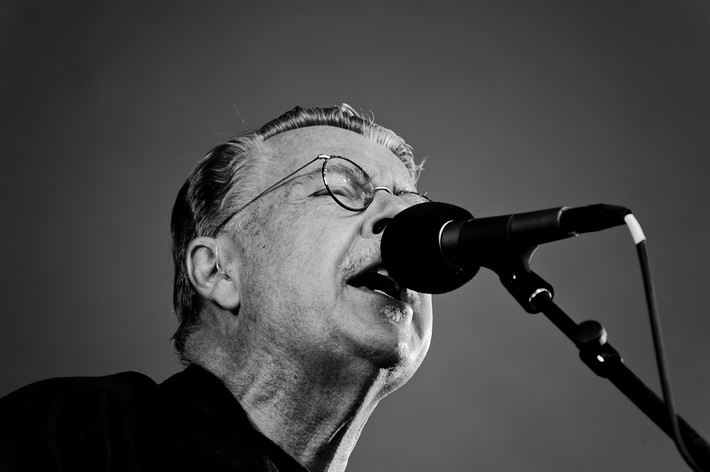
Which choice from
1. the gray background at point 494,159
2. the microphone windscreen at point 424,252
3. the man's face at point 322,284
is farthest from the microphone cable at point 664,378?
the gray background at point 494,159

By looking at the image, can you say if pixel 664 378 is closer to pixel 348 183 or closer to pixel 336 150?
pixel 348 183

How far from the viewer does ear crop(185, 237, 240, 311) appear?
6.91 ft

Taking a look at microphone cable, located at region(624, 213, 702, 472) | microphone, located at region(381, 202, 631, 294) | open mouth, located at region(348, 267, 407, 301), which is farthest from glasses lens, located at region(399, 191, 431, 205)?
microphone cable, located at region(624, 213, 702, 472)

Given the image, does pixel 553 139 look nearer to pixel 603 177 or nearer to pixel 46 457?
pixel 603 177

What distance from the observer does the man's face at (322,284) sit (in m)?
1.85

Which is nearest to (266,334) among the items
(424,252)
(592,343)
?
(424,252)

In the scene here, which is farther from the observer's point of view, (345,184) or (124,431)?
(345,184)

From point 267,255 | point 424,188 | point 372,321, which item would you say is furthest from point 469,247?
point 424,188

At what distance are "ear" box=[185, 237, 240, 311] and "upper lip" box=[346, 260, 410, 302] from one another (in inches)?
14.8

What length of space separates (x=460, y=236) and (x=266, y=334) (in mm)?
777

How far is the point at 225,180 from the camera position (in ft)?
7.58

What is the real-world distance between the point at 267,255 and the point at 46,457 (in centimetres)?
74

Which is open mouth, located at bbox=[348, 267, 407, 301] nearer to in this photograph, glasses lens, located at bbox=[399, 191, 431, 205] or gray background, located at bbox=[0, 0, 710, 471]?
glasses lens, located at bbox=[399, 191, 431, 205]

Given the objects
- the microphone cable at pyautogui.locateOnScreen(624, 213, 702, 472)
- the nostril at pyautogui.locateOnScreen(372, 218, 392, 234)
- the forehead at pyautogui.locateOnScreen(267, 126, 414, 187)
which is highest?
the forehead at pyautogui.locateOnScreen(267, 126, 414, 187)
